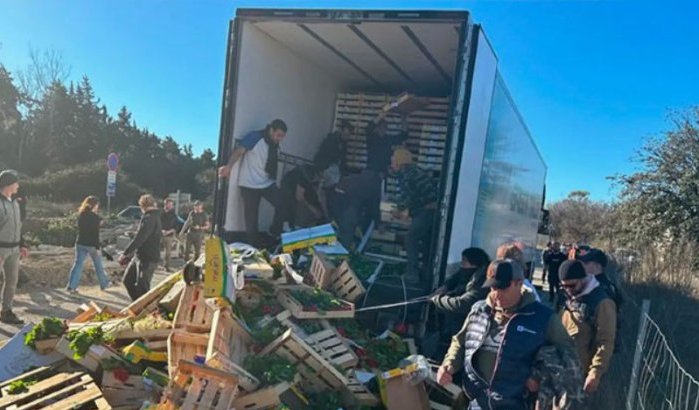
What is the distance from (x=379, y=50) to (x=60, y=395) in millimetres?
5303

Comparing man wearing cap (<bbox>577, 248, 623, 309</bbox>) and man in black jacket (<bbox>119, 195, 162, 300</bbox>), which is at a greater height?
man wearing cap (<bbox>577, 248, 623, 309</bbox>)

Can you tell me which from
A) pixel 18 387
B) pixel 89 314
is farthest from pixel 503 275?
pixel 89 314

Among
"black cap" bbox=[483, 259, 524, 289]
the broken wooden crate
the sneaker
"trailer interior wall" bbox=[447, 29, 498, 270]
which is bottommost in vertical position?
the sneaker

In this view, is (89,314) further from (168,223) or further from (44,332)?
(168,223)

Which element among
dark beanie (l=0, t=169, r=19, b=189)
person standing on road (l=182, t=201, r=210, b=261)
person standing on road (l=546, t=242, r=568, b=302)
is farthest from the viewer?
person standing on road (l=546, t=242, r=568, b=302)

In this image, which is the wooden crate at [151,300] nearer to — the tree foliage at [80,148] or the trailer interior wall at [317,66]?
the trailer interior wall at [317,66]

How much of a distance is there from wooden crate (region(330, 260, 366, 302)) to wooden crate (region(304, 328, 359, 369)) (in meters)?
0.73

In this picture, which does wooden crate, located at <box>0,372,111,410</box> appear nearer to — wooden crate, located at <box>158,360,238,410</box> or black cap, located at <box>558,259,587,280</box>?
wooden crate, located at <box>158,360,238,410</box>

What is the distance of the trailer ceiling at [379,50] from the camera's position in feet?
20.8

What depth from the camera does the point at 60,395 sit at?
157 inches

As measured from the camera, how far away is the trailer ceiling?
6336mm

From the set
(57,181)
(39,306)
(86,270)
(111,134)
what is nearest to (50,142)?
(111,134)

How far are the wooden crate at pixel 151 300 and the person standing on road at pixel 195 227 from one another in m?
7.78

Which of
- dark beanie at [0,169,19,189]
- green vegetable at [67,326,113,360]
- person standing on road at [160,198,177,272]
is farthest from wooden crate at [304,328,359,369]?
person standing on road at [160,198,177,272]
